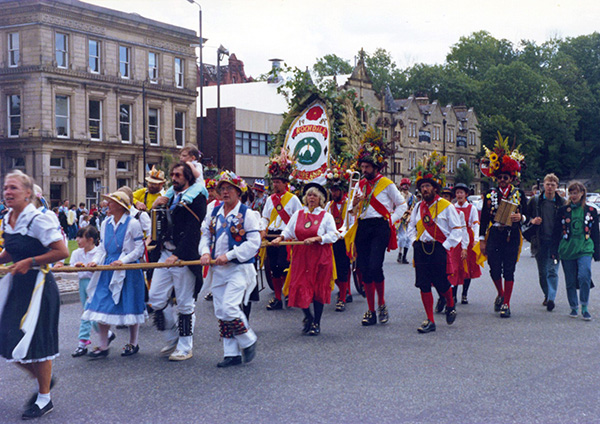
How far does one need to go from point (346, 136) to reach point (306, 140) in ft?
2.40

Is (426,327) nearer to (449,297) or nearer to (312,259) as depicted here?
(449,297)

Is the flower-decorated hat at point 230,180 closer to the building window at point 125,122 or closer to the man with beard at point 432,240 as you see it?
the man with beard at point 432,240

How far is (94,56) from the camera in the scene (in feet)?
134

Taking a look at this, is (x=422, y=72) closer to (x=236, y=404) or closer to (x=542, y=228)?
(x=542, y=228)

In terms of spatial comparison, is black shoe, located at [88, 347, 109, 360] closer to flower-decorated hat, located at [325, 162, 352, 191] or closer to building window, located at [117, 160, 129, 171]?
flower-decorated hat, located at [325, 162, 352, 191]

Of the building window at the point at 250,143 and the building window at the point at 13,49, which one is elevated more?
the building window at the point at 13,49

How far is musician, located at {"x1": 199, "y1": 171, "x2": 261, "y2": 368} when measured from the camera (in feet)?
22.3

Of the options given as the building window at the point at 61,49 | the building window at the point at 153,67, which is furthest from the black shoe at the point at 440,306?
the building window at the point at 153,67

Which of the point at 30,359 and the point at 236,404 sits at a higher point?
the point at 30,359

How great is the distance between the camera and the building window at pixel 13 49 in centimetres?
3838

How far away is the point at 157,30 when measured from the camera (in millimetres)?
43844

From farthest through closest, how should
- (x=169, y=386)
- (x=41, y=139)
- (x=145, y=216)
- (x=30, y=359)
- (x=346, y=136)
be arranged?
1. (x=41, y=139)
2. (x=346, y=136)
3. (x=145, y=216)
4. (x=169, y=386)
5. (x=30, y=359)

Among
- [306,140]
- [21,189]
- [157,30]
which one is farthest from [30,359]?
[157,30]

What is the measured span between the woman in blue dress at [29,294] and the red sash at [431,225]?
472cm
